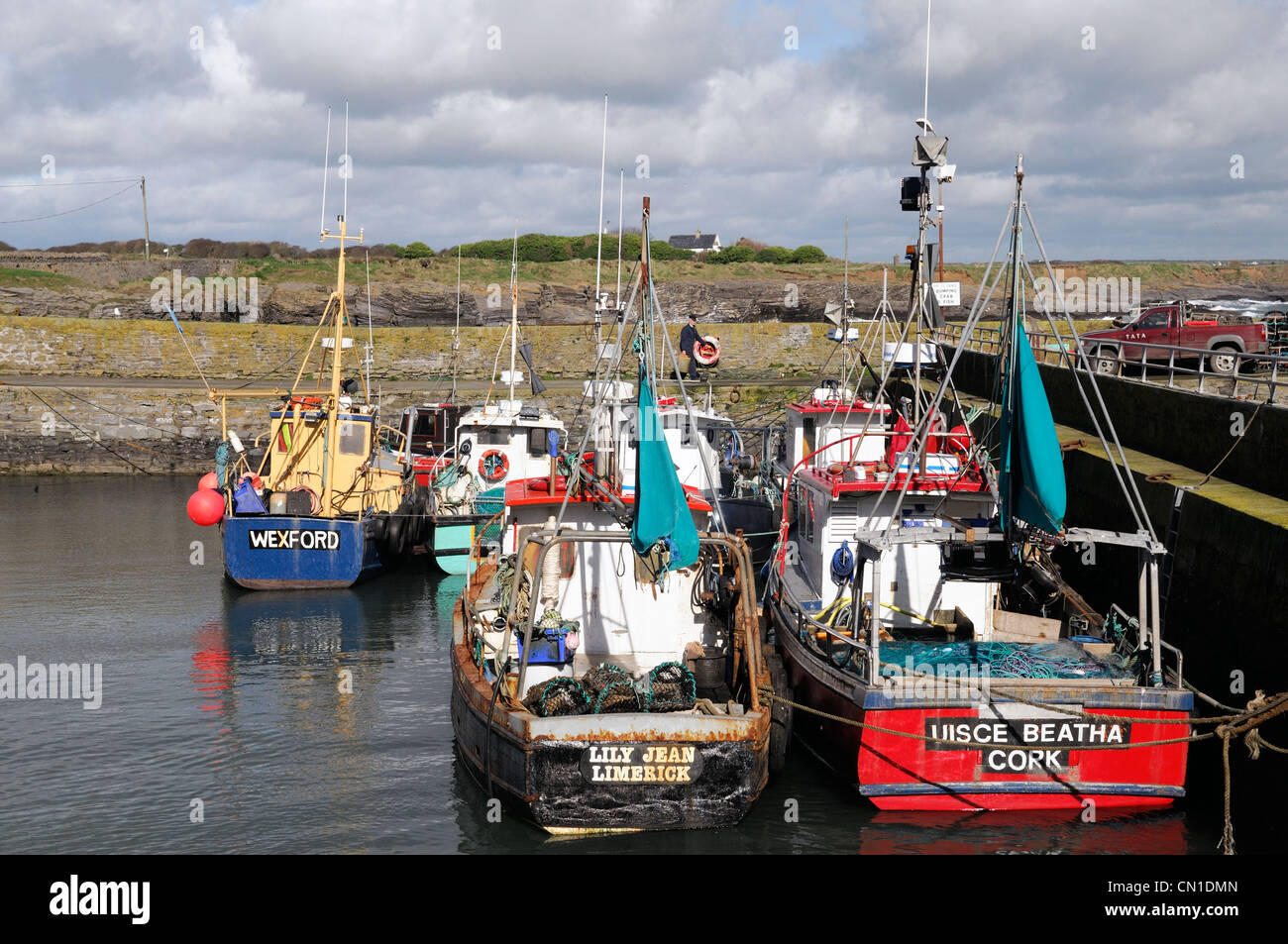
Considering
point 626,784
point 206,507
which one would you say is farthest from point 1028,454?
point 206,507

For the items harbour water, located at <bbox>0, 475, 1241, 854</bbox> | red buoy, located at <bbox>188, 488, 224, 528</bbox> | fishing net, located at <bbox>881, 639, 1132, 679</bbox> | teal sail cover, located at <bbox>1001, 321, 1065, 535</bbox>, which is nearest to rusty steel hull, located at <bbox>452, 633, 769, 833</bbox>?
harbour water, located at <bbox>0, 475, 1241, 854</bbox>

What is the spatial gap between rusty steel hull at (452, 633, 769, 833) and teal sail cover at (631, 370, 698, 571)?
1.91 m

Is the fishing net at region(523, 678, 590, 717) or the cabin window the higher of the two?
the cabin window

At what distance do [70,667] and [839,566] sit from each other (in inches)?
443

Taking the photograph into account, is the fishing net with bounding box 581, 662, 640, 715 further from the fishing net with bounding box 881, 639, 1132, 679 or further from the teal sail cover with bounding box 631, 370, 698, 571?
the fishing net with bounding box 881, 639, 1132, 679

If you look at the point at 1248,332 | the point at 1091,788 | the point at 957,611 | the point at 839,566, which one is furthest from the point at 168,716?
the point at 1248,332

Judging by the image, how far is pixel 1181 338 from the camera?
89.6 feet

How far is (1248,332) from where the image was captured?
2688 centimetres

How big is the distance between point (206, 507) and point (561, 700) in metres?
13.1

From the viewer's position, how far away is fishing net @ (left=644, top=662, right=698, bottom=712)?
1194 centimetres

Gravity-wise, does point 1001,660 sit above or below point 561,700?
above

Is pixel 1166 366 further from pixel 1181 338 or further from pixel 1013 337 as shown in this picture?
pixel 1013 337

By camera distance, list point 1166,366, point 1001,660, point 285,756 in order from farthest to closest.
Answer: point 1166,366 → point 285,756 → point 1001,660

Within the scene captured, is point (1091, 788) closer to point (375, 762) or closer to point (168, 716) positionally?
point (375, 762)
